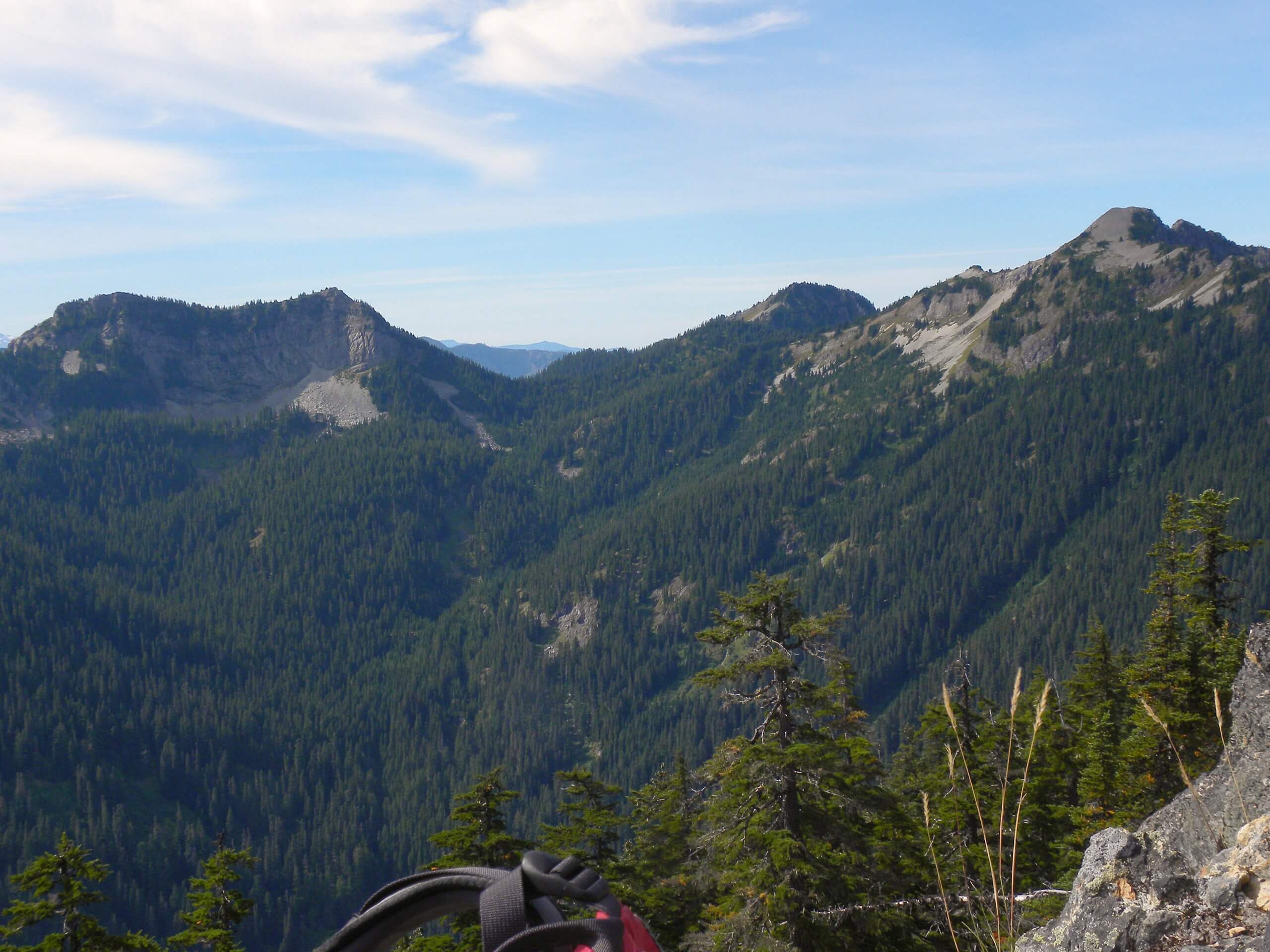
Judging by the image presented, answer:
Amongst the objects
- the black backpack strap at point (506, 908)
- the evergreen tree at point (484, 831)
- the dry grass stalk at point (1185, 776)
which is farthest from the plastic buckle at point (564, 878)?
the evergreen tree at point (484, 831)

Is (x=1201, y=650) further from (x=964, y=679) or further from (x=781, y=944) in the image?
(x=781, y=944)

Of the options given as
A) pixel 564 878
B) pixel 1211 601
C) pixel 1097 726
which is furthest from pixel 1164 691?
pixel 564 878

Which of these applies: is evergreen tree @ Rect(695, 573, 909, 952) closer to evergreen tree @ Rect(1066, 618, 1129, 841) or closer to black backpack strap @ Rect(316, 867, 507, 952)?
evergreen tree @ Rect(1066, 618, 1129, 841)

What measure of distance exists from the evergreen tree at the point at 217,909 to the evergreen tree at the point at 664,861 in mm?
10016

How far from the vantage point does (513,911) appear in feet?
6.80

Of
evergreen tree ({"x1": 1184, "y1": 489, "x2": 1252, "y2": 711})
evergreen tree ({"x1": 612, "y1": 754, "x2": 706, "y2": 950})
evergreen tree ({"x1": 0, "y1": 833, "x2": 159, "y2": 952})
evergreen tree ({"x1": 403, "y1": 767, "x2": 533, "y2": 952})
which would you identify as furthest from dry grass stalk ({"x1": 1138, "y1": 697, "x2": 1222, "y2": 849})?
evergreen tree ({"x1": 1184, "y1": 489, "x2": 1252, "y2": 711})

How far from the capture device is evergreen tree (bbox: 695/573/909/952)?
1505cm

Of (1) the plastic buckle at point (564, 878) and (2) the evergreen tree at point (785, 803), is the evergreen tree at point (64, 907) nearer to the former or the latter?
(2) the evergreen tree at point (785, 803)

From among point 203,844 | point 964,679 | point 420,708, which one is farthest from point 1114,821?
point 420,708

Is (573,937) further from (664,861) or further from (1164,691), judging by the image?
(664,861)

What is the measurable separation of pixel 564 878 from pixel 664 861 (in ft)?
102

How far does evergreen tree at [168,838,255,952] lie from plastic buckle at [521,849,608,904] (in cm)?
2281

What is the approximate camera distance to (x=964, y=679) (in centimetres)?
2314

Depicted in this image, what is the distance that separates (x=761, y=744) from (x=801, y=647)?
2083 millimetres
